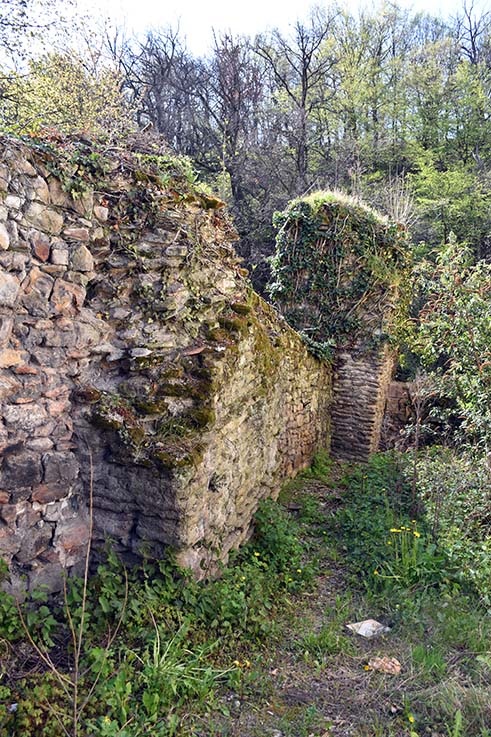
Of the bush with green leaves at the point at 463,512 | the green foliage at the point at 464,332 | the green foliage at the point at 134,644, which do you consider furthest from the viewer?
the green foliage at the point at 464,332

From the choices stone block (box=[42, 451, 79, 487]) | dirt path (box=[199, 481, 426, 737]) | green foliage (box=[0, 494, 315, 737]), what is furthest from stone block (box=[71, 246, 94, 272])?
dirt path (box=[199, 481, 426, 737])

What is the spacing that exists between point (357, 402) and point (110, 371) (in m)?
6.35

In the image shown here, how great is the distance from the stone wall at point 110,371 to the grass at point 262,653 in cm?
32

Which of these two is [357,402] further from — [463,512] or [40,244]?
[40,244]

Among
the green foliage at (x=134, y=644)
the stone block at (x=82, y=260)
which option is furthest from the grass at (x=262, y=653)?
the stone block at (x=82, y=260)

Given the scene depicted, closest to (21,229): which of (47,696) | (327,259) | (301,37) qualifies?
(47,696)

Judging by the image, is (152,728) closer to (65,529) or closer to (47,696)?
(47,696)

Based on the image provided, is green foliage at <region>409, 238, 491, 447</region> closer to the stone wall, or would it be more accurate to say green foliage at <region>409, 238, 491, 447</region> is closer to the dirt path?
the dirt path

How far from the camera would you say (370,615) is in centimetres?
371

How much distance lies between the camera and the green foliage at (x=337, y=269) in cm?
882

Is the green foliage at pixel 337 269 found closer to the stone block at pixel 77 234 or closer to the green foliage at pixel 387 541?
the green foliage at pixel 387 541

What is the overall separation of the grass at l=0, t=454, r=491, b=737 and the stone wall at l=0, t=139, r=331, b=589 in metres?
0.32

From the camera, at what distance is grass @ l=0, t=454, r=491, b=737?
94.2 inches

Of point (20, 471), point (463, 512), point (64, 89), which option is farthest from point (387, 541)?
point (64, 89)
